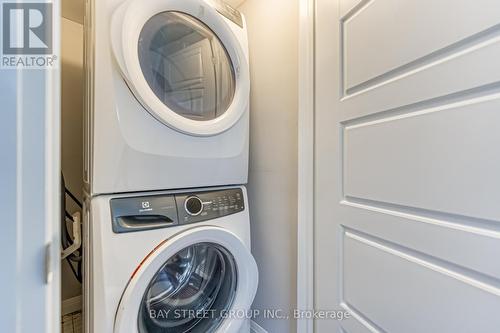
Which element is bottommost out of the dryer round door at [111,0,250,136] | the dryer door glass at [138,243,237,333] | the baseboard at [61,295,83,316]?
the baseboard at [61,295,83,316]

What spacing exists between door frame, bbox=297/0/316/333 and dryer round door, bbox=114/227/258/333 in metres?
0.22

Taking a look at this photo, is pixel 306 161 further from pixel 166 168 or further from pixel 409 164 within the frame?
pixel 166 168

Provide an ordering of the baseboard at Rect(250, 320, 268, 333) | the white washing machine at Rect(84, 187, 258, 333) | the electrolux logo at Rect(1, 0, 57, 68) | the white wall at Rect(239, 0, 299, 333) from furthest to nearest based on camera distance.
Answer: the baseboard at Rect(250, 320, 268, 333), the white wall at Rect(239, 0, 299, 333), the white washing machine at Rect(84, 187, 258, 333), the electrolux logo at Rect(1, 0, 57, 68)

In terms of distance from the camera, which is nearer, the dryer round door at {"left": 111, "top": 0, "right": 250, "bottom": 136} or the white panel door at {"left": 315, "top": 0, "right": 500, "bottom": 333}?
the white panel door at {"left": 315, "top": 0, "right": 500, "bottom": 333}

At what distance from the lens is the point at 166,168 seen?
90 centimetres

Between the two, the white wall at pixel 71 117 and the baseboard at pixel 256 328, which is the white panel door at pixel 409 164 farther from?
the white wall at pixel 71 117

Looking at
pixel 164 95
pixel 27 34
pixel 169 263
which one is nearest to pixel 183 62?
pixel 164 95

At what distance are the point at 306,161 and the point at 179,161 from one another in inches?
20.7

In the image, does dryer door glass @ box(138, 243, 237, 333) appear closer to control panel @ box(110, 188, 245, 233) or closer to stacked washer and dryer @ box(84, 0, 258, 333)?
stacked washer and dryer @ box(84, 0, 258, 333)

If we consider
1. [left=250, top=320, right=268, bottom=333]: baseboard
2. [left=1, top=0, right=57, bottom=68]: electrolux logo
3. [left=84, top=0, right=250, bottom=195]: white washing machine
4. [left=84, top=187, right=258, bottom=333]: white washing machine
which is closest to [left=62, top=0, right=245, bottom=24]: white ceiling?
[left=84, top=0, right=250, bottom=195]: white washing machine

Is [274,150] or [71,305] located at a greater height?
[274,150]

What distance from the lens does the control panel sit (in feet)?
2.67

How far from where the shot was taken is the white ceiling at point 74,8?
1.36 metres

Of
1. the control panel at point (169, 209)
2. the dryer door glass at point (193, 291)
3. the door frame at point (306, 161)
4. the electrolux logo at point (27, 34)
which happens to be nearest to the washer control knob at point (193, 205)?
the control panel at point (169, 209)
